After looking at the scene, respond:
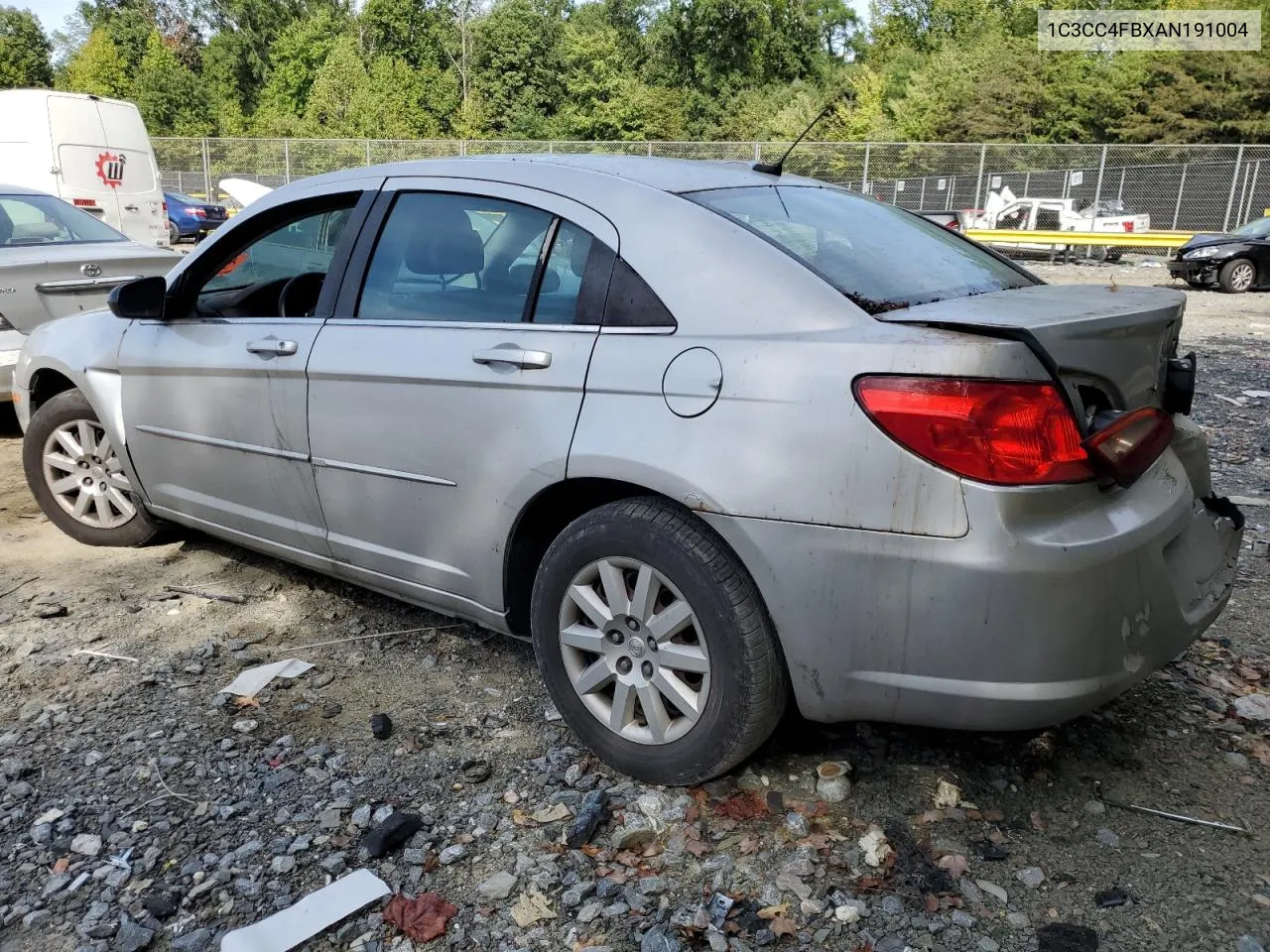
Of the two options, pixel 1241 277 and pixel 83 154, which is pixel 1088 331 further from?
pixel 1241 277

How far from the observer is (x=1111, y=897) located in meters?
2.34

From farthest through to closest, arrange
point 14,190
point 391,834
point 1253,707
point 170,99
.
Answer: point 170,99 → point 14,190 → point 1253,707 → point 391,834

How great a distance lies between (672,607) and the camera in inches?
102

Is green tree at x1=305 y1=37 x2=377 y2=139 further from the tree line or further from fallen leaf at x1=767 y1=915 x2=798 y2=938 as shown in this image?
fallen leaf at x1=767 y1=915 x2=798 y2=938

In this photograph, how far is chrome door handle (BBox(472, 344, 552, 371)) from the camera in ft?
9.19

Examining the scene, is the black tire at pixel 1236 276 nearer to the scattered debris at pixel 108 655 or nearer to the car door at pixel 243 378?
the car door at pixel 243 378

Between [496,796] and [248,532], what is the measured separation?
163 cm

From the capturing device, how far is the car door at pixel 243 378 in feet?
11.4

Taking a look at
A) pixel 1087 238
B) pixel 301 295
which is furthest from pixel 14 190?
pixel 1087 238

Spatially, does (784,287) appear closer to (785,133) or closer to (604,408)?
(604,408)

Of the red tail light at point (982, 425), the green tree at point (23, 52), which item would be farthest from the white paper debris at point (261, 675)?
the green tree at point (23, 52)

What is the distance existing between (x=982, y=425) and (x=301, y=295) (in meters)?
2.48

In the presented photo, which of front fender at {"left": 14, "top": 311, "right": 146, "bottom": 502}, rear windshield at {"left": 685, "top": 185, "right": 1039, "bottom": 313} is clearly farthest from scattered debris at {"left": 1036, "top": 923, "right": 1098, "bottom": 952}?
front fender at {"left": 14, "top": 311, "right": 146, "bottom": 502}

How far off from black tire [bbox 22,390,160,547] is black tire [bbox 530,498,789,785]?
8.37 ft
